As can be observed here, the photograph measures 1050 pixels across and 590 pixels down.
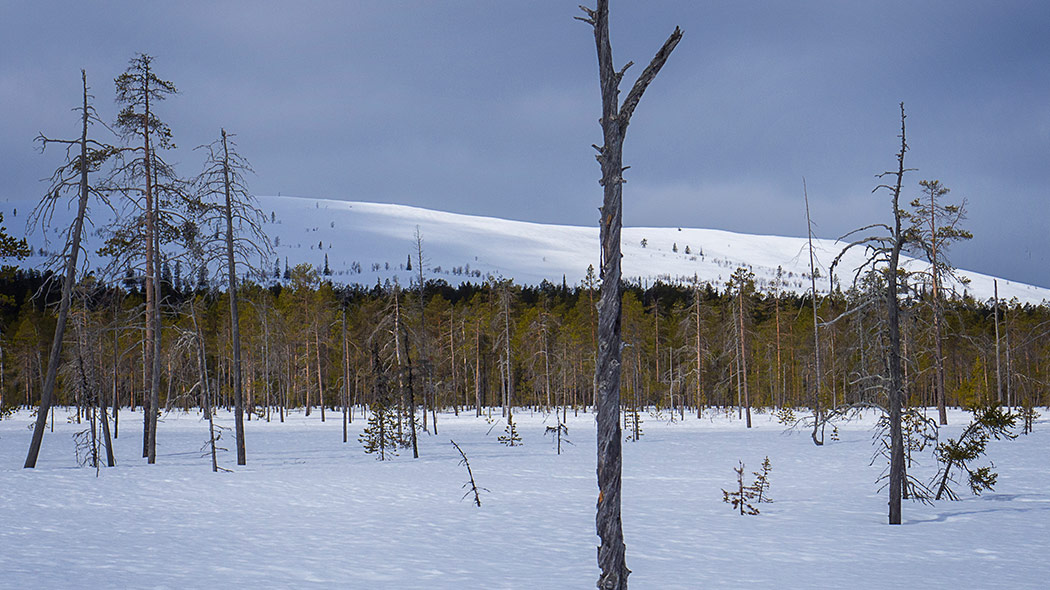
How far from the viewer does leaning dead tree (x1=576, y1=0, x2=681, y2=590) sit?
529 cm

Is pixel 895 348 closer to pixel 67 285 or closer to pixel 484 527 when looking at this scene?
pixel 484 527

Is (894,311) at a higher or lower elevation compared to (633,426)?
higher

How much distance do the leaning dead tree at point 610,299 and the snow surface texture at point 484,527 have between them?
14.6ft

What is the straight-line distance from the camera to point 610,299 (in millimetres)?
5301

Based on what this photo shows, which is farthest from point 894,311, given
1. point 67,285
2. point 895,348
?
point 67,285

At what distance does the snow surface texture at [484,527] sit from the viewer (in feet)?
32.2

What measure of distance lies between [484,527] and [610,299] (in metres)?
9.54

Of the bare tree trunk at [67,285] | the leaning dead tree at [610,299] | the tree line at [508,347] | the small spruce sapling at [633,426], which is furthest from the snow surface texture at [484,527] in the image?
the tree line at [508,347]

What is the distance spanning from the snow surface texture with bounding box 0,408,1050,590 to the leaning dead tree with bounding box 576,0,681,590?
4.45 meters

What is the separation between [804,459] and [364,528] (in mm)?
18227

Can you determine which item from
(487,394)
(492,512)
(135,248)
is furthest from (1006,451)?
(487,394)

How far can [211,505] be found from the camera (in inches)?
631

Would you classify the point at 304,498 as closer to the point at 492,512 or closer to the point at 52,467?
the point at 492,512

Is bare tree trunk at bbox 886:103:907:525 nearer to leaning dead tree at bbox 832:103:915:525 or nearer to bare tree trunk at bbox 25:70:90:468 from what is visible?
leaning dead tree at bbox 832:103:915:525
